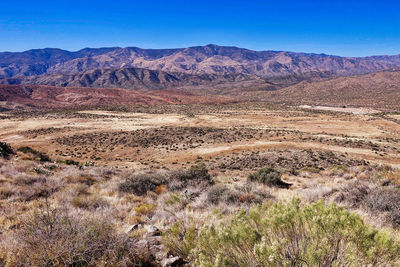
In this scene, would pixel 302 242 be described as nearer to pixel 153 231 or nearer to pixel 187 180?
pixel 153 231

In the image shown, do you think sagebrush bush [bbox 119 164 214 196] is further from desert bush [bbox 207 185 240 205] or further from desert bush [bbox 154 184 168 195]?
desert bush [bbox 207 185 240 205]

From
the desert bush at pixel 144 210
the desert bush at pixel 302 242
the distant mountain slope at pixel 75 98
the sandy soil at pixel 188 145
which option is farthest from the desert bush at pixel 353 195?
the distant mountain slope at pixel 75 98

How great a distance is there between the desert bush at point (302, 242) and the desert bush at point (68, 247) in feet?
3.15

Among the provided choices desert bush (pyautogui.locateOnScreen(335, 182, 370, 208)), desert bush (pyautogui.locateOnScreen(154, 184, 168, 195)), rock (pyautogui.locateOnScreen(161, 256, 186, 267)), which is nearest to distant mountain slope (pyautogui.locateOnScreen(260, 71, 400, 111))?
desert bush (pyautogui.locateOnScreen(335, 182, 370, 208))

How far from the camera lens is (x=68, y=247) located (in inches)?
124

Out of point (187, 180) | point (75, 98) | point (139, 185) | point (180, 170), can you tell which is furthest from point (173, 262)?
point (75, 98)

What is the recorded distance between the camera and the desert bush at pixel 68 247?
3.02 m

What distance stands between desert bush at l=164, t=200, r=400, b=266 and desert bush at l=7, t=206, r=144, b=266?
3.15ft

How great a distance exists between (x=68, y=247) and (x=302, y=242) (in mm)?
3026

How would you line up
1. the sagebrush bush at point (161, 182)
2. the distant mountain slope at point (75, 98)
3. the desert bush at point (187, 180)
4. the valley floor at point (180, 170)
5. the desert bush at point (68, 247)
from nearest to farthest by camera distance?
the desert bush at point (68, 247) → the valley floor at point (180, 170) → the sagebrush bush at point (161, 182) → the desert bush at point (187, 180) → the distant mountain slope at point (75, 98)

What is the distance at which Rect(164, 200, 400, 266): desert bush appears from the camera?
2.48 m

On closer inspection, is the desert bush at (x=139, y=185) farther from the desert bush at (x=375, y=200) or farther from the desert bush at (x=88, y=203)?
the desert bush at (x=375, y=200)

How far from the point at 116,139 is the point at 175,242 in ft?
113

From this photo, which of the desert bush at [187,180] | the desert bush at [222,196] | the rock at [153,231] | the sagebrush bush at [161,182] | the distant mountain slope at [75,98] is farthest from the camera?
the distant mountain slope at [75,98]
